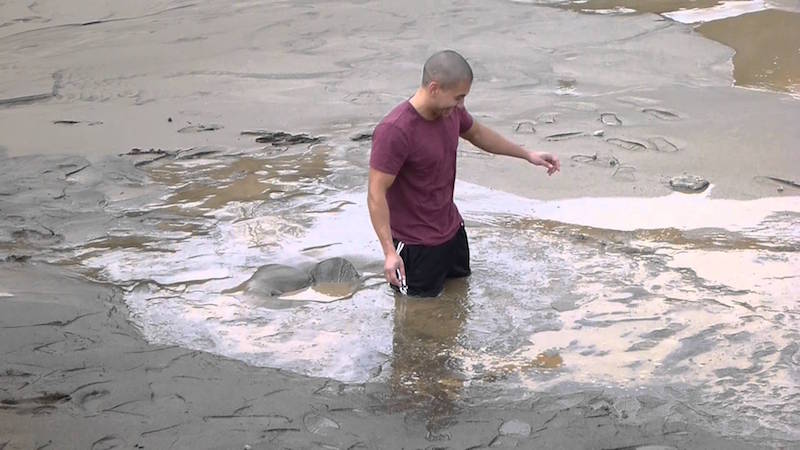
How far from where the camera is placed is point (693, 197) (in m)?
6.32

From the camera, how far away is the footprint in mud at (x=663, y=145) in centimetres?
714

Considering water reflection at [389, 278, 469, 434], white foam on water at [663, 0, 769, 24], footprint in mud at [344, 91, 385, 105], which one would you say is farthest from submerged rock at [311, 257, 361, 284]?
white foam on water at [663, 0, 769, 24]

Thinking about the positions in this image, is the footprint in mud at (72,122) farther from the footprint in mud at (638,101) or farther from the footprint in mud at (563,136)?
the footprint in mud at (638,101)

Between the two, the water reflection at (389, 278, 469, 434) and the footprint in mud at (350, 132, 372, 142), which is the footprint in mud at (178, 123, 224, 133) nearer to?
the footprint in mud at (350, 132, 372, 142)

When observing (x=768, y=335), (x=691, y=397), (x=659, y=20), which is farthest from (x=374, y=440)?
(x=659, y=20)

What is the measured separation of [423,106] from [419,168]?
315 mm

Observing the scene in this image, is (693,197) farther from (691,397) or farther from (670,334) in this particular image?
(691,397)

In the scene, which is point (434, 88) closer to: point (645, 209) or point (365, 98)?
point (645, 209)

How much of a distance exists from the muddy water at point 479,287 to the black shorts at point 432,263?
0.34ft

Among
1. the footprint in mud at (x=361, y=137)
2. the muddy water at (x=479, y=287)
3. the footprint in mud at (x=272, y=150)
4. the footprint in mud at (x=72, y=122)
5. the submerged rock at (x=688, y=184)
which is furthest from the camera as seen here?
the footprint in mud at (x=72, y=122)

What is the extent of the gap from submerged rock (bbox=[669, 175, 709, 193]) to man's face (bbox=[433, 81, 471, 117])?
100 inches

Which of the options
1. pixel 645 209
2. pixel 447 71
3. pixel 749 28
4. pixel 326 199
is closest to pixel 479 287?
pixel 447 71

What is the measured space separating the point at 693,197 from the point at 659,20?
5438 mm

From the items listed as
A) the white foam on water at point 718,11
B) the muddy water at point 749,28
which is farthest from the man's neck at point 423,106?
the white foam on water at point 718,11
